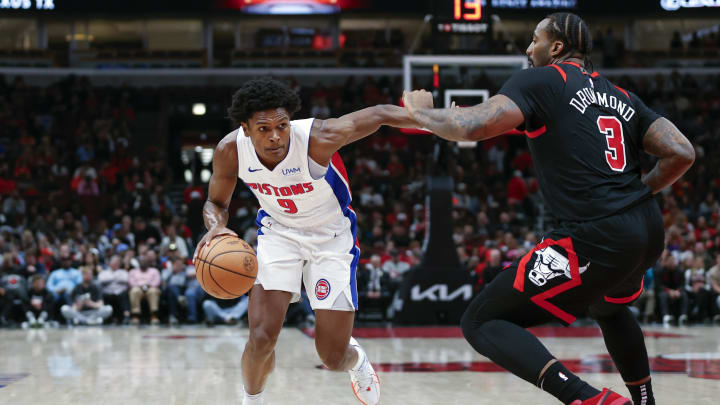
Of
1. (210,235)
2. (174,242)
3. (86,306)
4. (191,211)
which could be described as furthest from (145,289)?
(210,235)

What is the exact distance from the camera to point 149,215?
1655 cm

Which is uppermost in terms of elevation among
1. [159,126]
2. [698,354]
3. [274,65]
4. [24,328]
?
[274,65]

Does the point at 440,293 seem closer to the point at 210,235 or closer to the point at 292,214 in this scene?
the point at 292,214

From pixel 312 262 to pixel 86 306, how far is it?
906 centimetres

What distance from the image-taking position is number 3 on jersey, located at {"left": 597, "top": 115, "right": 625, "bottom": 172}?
11.9ft

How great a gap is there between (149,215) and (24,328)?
4.32 meters

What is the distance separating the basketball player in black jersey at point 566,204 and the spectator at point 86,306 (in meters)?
10.3

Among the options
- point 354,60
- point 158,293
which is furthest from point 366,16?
point 158,293

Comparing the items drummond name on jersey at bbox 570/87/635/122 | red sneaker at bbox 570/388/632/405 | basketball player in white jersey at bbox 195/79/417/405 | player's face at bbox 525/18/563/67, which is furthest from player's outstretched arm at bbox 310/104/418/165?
red sneaker at bbox 570/388/632/405

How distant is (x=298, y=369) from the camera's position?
7348mm

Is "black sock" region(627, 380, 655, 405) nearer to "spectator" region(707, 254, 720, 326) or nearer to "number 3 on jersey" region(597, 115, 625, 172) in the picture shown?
"number 3 on jersey" region(597, 115, 625, 172)

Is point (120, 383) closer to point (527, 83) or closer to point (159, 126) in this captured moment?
point (527, 83)

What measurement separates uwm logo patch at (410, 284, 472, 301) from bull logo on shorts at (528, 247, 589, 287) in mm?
8918

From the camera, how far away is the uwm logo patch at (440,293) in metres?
12.4
